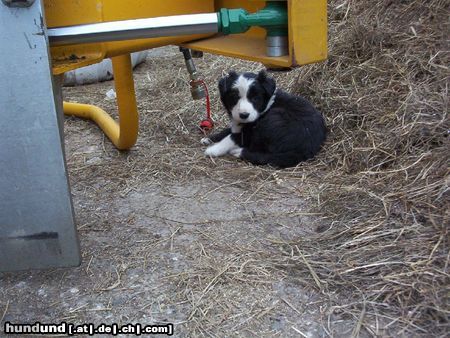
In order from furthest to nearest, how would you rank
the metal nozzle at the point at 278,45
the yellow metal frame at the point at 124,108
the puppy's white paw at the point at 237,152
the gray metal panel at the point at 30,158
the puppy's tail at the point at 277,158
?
the puppy's white paw at the point at 237,152
the puppy's tail at the point at 277,158
the yellow metal frame at the point at 124,108
the metal nozzle at the point at 278,45
the gray metal panel at the point at 30,158

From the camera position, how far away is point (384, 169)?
2.63 m

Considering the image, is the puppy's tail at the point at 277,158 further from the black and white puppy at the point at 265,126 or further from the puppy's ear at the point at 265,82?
the puppy's ear at the point at 265,82

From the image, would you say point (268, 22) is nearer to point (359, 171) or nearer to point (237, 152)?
point (359, 171)

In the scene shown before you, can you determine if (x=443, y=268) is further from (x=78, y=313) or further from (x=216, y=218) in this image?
(x=78, y=313)

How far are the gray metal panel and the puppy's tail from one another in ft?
5.13

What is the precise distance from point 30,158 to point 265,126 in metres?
1.91

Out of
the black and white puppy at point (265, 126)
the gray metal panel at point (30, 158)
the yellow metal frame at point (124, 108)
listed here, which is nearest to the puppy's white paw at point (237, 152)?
the black and white puppy at point (265, 126)

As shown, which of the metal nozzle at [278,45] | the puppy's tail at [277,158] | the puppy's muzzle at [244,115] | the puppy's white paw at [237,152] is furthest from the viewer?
the puppy's muzzle at [244,115]

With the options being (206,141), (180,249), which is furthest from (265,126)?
(180,249)

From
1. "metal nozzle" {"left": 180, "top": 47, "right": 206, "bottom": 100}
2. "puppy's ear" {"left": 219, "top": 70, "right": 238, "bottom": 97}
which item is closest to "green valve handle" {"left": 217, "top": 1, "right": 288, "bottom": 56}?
"metal nozzle" {"left": 180, "top": 47, "right": 206, "bottom": 100}

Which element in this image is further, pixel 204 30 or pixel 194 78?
pixel 194 78

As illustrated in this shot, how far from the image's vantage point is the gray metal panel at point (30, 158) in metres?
1.53

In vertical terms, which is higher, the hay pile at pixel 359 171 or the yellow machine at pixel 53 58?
the yellow machine at pixel 53 58

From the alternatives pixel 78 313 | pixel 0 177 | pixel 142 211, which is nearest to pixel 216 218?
pixel 142 211
